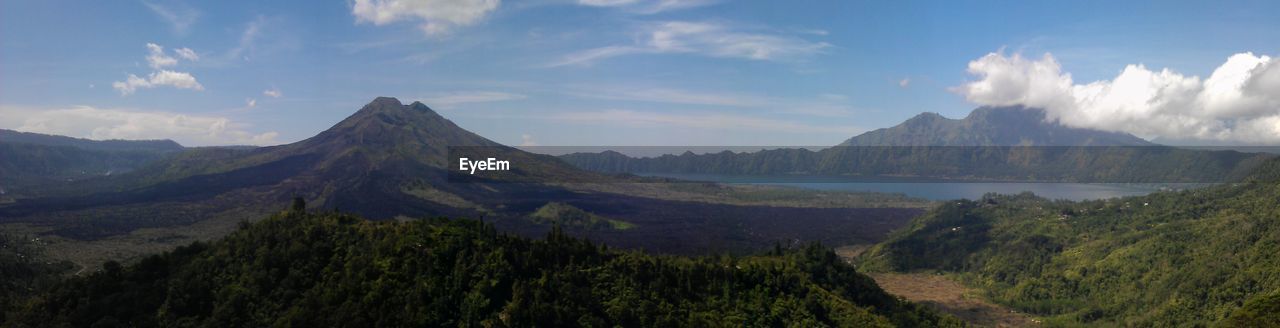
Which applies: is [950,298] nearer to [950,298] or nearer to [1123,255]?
[950,298]

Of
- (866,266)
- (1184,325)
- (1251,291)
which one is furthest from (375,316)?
(866,266)

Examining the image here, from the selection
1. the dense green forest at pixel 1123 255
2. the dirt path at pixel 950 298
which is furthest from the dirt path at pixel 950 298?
the dense green forest at pixel 1123 255

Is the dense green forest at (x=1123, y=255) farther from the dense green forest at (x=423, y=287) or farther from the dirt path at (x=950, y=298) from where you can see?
the dense green forest at (x=423, y=287)

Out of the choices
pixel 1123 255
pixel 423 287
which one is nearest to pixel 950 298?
pixel 1123 255

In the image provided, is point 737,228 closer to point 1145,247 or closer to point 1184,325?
point 1145,247

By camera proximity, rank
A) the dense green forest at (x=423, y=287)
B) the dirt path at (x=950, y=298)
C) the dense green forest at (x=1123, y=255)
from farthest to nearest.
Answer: the dirt path at (x=950, y=298) < the dense green forest at (x=1123, y=255) < the dense green forest at (x=423, y=287)
